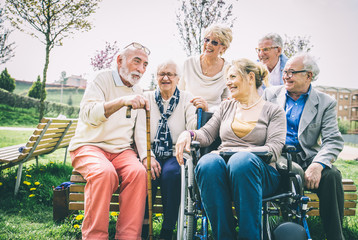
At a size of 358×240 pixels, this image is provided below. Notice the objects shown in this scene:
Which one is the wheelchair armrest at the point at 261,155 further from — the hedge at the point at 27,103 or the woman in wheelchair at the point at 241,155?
the hedge at the point at 27,103

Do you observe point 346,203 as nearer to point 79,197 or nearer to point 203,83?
point 203,83

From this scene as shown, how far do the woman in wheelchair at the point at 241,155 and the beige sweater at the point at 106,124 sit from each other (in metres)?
0.68

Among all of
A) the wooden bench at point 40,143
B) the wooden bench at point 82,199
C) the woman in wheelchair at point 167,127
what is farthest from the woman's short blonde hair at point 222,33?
the wooden bench at point 40,143

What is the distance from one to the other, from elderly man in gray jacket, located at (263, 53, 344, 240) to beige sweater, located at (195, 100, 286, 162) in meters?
0.22

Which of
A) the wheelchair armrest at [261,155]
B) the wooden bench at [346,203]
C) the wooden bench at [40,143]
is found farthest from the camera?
the wooden bench at [40,143]

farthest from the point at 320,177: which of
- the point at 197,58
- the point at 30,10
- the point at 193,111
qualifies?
→ the point at 30,10

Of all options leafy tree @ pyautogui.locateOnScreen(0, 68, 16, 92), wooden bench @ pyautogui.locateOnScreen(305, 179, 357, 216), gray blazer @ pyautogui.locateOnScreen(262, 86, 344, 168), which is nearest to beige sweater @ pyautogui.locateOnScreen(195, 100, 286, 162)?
gray blazer @ pyautogui.locateOnScreen(262, 86, 344, 168)

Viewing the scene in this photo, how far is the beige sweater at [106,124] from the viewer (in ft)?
7.94

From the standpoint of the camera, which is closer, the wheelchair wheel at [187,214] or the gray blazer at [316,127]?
the wheelchair wheel at [187,214]

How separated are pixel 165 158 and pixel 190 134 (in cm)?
50

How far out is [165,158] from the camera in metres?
2.64

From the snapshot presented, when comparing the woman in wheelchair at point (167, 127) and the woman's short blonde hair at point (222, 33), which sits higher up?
the woman's short blonde hair at point (222, 33)

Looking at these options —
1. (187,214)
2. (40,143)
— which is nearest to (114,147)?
(187,214)

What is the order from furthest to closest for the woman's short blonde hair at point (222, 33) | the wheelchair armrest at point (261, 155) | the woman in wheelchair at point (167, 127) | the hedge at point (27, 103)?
the hedge at point (27, 103)
the woman's short blonde hair at point (222, 33)
the woman in wheelchair at point (167, 127)
the wheelchair armrest at point (261, 155)
